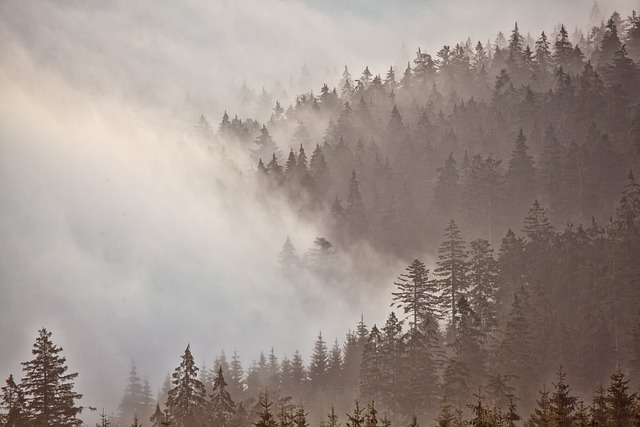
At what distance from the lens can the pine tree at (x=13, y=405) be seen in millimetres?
39438

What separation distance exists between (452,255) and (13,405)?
4469 cm

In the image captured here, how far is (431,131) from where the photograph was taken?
12725 centimetres

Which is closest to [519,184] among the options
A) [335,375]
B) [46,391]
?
[335,375]

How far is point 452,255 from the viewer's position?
228ft

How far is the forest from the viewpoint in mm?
47344

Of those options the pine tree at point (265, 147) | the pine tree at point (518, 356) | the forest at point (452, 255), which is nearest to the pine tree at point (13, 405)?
the forest at point (452, 255)

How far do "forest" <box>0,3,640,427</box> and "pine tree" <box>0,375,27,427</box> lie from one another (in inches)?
5.5

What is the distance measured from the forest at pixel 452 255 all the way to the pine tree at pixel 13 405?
14 cm

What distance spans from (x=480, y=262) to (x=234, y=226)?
267 feet

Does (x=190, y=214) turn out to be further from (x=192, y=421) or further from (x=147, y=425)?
(x=192, y=421)

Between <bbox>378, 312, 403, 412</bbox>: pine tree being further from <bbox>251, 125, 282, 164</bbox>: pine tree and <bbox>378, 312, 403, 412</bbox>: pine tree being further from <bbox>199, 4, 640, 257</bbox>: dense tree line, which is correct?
<bbox>251, 125, 282, 164</bbox>: pine tree

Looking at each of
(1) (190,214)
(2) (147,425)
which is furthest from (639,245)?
(1) (190,214)

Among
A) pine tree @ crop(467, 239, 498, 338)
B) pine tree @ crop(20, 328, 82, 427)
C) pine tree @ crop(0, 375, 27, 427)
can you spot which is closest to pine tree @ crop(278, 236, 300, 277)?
pine tree @ crop(467, 239, 498, 338)

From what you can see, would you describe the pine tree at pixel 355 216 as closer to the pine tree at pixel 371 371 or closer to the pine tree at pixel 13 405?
the pine tree at pixel 371 371
